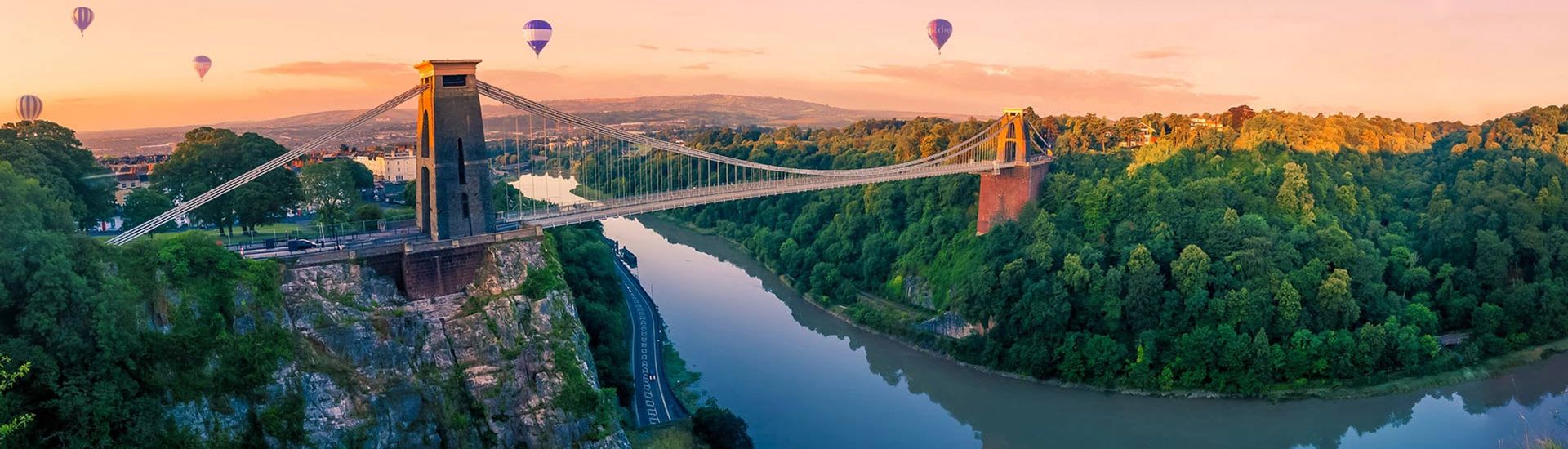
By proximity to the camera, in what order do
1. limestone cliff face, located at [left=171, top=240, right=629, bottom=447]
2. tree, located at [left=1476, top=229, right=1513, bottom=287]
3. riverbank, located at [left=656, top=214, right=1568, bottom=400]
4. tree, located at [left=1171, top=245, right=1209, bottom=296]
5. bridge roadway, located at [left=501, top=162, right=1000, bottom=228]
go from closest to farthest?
1. limestone cliff face, located at [left=171, top=240, right=629, bottom=447]
2. bridge roadway, located at [left=501, top=162, right=1000, bottom=228]
3. riverbank, located at [left=656, top=214, right=1568, bottom=400]
4. tree, located at [left=1171, top=245, right=1209, bottom=296]
5. tree, located at [left=1476, top=229, right=1513, bottom=287]

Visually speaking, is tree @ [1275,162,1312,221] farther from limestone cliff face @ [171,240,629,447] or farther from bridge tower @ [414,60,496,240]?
bridge tower @ [414,60,496,240]

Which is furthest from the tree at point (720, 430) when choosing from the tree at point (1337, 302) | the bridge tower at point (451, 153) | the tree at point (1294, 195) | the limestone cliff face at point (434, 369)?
the tree at point (1294, 195)

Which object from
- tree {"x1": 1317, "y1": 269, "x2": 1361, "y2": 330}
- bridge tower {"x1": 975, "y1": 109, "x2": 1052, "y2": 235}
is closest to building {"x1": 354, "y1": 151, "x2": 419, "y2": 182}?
bridge tower {"x1": 975, "y1": 109, "x2": 1052, "y2": 235}

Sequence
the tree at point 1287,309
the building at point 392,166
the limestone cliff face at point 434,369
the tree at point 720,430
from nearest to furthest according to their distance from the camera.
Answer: the limestone cliff face at point 434,369 → the tree at point 720,430 → the tree at point 1287,309 → the building at point 392,166

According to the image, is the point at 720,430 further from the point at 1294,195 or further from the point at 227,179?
the point at 1294,195

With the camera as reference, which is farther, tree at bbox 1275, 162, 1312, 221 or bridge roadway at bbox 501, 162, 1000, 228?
tree at bbox 1275, 162, 1312, 221

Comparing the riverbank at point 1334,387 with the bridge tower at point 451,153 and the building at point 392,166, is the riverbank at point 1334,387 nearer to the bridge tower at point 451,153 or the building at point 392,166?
the bridge tower at point 451,153
